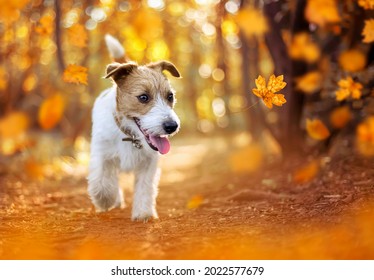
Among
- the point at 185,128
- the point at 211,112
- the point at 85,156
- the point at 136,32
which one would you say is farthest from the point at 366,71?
the point at 185,128

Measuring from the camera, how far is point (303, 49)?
7.60 metres

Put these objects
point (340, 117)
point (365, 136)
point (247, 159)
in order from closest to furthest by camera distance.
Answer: point (365, 136) < point (340, 117) < point (247, 159)

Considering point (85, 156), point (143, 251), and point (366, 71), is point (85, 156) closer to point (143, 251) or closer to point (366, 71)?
point (366, 71)

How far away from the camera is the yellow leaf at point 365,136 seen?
6986mm

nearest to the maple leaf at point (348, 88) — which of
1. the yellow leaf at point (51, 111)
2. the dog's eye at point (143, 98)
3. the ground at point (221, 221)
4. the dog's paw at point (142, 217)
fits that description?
the ground at point (221, 221)

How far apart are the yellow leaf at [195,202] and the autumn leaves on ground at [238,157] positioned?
0.07 metres

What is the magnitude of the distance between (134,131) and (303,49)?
11.3 feet

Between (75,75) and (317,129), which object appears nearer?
(75,75)

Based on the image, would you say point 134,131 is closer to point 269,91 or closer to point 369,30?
point 269,91

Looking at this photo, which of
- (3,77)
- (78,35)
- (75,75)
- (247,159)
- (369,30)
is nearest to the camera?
(75,75)

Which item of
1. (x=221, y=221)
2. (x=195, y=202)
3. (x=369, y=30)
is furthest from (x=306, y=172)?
(x=221, y=221)
